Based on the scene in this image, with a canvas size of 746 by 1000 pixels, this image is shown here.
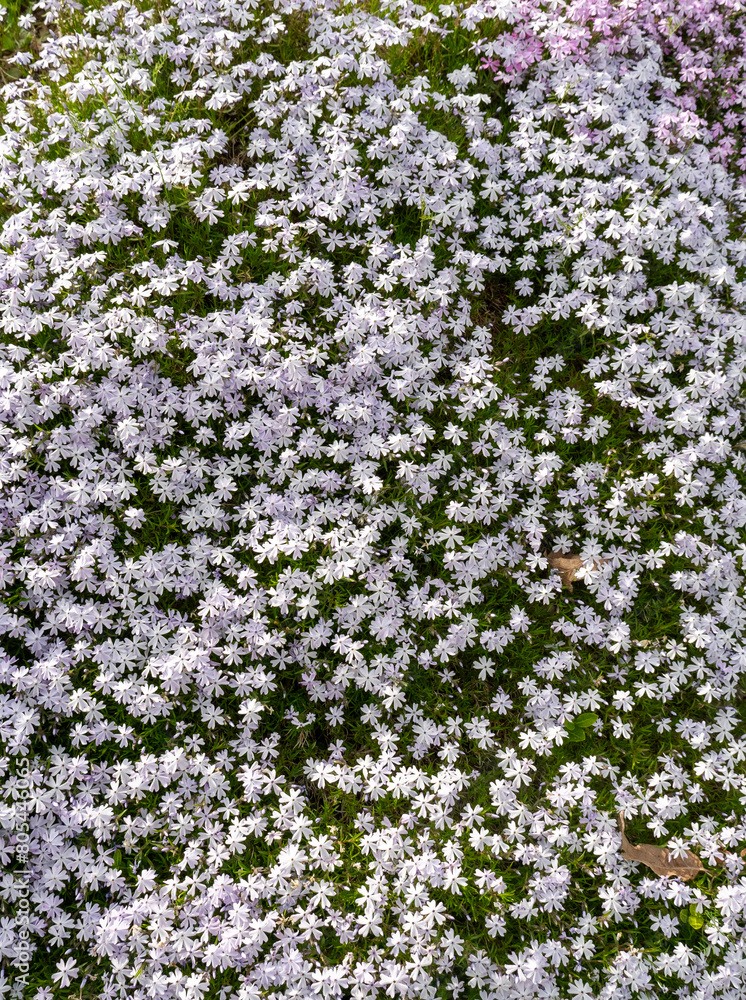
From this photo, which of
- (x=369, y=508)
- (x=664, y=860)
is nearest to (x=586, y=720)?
(x=664, y=860)

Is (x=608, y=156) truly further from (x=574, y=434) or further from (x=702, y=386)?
(x=574, y=434)

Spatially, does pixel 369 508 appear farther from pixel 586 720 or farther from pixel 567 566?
pixel 586 720

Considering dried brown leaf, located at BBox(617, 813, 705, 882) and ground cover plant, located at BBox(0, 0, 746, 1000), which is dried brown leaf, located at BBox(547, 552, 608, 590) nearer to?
ground cover plant, located at BBox(0, 0, 746, 1000)

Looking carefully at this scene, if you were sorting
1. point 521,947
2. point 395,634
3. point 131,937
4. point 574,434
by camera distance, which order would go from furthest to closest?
point 574,434 → point 395,634 → point 521,947 → point 131,937

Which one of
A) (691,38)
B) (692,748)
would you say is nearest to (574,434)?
(692,748)

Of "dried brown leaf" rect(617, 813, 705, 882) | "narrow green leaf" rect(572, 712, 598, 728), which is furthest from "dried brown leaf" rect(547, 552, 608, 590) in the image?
"dried brown leaf" rect(617, 813, 705, 882)
